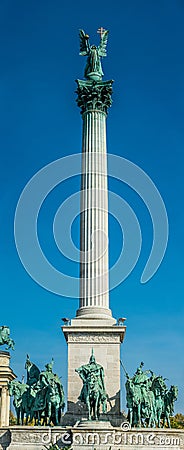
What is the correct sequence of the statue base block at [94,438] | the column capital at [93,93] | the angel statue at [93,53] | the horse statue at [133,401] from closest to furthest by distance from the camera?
the statue base block at [94,438], the horse statue at [133,401], the column capital at [93,93], the angel statue at [93,53]

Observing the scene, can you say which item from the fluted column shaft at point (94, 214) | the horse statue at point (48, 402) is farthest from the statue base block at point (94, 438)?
the fluted column shaft at point (94, 214)

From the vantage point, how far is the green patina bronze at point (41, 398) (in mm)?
41406

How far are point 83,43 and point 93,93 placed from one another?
5.53 meters

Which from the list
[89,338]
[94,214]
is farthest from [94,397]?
[94,214]

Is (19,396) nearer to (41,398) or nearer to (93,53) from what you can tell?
(41,398)

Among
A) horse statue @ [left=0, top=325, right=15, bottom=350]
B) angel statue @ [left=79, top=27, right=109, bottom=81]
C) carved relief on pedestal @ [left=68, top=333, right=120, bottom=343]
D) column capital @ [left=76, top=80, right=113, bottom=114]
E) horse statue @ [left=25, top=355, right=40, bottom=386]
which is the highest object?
angel statue @ [left=79, top=27, right=109, bottom=81]

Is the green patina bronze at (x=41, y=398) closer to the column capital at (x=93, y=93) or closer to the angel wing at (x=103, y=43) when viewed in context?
the column capital at (x=93, y=93)

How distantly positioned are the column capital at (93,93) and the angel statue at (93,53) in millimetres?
1070

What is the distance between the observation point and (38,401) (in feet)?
137

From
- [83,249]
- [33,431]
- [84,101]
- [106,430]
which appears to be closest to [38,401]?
[33,431]

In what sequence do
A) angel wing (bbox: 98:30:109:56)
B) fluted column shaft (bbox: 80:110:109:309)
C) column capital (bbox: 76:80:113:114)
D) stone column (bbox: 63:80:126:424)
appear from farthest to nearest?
angel wing (bbox: 98:30:109:56)
column capital (bbox: 76:80:113:114)
fluted column shaft (bbox: 80:110:109:309)
stone column (bbox: 63:80:126:424)

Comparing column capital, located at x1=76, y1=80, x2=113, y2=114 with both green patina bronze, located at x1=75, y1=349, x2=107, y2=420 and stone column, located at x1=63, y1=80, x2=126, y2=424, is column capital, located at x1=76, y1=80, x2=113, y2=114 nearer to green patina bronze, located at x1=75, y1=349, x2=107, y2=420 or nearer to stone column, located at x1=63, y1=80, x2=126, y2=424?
stone column, located at x1=63, y1=80, x2=126, y2=424

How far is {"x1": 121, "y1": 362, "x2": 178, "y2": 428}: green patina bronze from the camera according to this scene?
41125mm

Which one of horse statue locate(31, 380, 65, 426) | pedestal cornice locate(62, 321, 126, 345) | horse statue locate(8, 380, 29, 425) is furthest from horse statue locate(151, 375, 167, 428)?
horse statue locate(8, 380, 29, 425)
